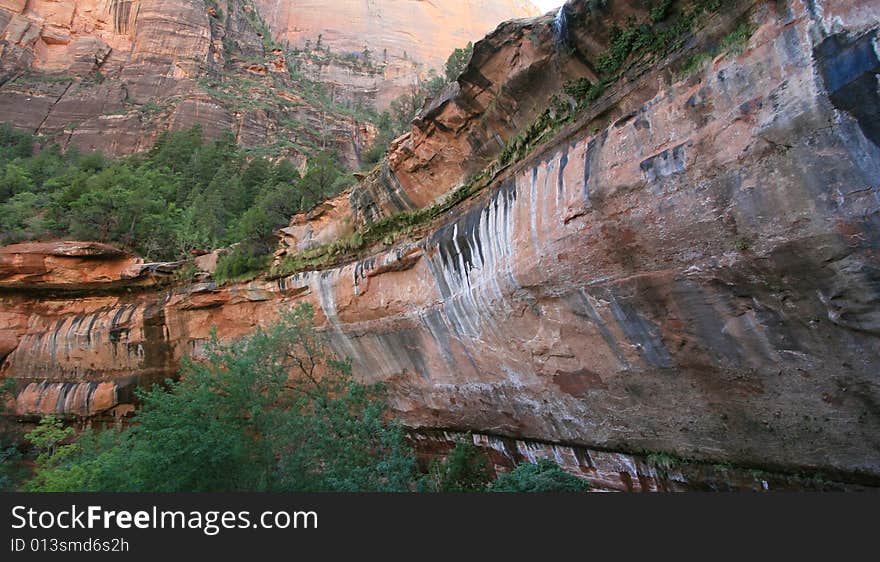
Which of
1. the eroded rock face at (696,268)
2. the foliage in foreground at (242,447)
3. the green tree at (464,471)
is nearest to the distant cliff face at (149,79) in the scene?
the foliage in foreground at (242,447)

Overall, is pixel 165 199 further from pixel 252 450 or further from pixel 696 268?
pixel 696 268

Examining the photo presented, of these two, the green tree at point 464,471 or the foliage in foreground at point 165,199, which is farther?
the foliage in foreground at point 165,199

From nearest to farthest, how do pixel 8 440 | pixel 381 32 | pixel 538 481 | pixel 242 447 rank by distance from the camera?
pixel 538 481
pixel 242 447
pixel 8 440
pixel 381 32

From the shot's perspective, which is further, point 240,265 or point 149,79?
point 149,79

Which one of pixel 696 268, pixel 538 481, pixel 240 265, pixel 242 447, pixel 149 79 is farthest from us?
pixel 149 79

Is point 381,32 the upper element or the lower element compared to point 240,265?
upper

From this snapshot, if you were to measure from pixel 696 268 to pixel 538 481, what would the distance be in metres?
3.33

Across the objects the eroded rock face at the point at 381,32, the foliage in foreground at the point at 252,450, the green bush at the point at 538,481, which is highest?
the eroded rock face at the point at 381,32

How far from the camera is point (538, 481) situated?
5926 millimetres

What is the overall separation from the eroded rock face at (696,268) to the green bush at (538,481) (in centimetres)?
102

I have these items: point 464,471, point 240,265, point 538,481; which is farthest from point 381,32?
point 538,481

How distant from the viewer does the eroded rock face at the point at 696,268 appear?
3859 mm

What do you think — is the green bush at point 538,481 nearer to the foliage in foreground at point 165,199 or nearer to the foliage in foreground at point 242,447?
the foliage in foreground at point 242,447

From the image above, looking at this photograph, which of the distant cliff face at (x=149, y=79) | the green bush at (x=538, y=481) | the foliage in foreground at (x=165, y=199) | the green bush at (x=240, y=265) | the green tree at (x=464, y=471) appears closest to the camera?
the green bush at (x=538, y=481)
